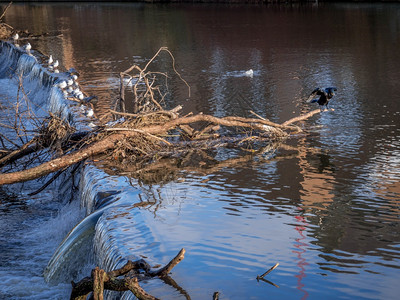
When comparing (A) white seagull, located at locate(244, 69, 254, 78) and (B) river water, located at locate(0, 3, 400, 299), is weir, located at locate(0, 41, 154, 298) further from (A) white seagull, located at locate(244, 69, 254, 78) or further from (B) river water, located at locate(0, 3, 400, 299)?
(A) white seagull, located at locate(244, 69, 254, 78)

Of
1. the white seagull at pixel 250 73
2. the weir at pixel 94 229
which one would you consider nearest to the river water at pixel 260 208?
the weir at pixel 94 229

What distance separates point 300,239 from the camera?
486 cm

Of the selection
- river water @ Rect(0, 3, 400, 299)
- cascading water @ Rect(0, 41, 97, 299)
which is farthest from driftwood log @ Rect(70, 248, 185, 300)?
cascading water @ Rect(0, 41, 97, 299)

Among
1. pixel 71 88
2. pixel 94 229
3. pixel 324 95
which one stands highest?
pixel 324 95

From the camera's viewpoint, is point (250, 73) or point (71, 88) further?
point (250, 73)

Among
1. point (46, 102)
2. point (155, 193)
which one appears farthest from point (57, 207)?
point (46, 102)

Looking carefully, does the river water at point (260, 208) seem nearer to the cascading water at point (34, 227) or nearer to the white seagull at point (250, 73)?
the cascading water at point (34, 227)

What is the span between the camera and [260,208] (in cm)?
556

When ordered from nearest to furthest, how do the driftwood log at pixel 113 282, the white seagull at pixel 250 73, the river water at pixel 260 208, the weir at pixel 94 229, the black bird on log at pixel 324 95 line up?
1. the driftwood log at pixel 113 282
2. the river water at pixel 260 208
3. the weir at pixel 94 229
4. the black bird on log at pixel 324 95
5. the white seagull at pixel 250 73

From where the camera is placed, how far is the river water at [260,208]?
4359 mm

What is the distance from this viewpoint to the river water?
436 centimetres

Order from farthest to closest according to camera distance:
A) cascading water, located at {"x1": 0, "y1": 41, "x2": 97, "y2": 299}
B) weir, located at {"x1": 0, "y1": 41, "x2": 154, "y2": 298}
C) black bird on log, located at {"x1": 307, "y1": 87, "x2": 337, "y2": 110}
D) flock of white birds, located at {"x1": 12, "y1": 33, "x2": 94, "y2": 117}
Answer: flock of white birds, located at {"x1": 12, "y1": 33, "x2": 94, "y2": 117}, black bird on log, located at {"x1": 307, "y1": 87, "x2": 337, "y2": 110}, cascading water, located at {"x1": 0, "y1": 41, "x2": 97, "y2": 299}, weir, located at {"x1": 0, "y1": 41, "x2": 154, "y2": 298}

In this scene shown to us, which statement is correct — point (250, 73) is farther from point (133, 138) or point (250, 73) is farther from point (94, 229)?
point (94, 229)

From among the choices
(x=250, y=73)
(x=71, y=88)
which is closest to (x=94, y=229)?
(x=71, y=88)
